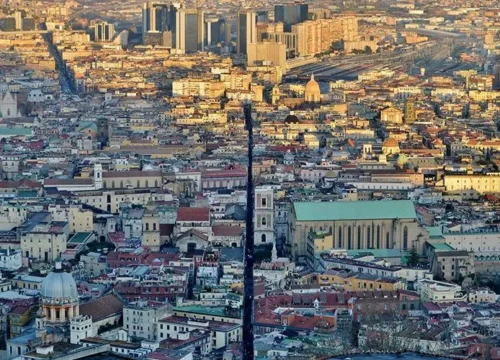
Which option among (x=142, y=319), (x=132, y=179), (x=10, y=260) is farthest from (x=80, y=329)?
(x=132, y=179)

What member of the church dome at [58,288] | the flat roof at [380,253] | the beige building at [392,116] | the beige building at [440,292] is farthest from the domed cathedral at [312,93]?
the church dome at [58,288]

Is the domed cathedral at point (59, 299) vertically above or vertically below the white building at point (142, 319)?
above

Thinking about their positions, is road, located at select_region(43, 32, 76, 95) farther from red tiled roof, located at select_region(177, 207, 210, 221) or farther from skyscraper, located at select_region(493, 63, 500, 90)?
red tiled roof, located at select_region(177, 207, 210, 221)

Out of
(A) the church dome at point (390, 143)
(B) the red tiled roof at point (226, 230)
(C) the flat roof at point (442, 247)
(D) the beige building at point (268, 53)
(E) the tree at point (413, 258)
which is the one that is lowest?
(E) the tree at point (413, 258)

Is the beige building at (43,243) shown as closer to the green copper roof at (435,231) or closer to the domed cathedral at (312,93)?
the green copper roof at (435,231)

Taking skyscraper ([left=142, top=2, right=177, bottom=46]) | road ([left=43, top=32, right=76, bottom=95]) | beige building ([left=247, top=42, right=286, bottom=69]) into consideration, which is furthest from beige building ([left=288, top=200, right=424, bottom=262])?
skyscraper ([left=142, top=2, right=177, bottom=46])

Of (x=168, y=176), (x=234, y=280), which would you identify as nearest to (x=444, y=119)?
(x=168, y=176)

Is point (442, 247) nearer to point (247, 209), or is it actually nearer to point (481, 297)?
point (481, 297)
